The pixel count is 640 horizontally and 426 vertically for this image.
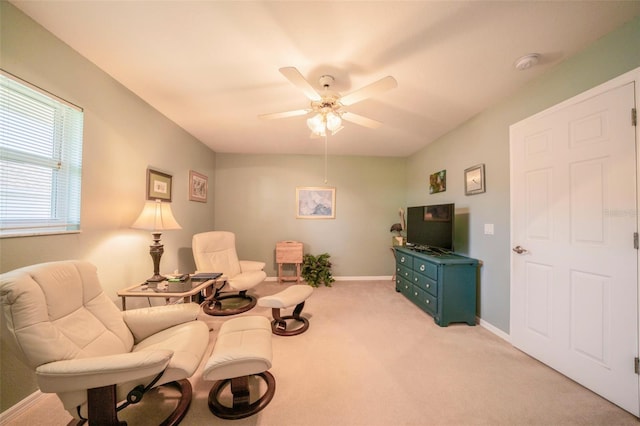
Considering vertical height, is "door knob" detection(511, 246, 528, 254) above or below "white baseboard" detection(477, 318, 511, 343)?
above

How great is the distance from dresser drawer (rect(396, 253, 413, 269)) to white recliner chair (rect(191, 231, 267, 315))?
2084 mm

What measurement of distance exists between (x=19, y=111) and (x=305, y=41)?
1864 mm

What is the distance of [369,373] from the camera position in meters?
1.67

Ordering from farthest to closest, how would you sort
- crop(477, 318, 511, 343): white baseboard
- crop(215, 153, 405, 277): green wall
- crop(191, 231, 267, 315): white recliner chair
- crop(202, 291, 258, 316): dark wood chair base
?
crop(215, 153, 405, 277): green wall, crop(191, 231, 267, 315): white recliner chair, crop(202, 291, 258, 316): dark wood chair base, crop(477, 318, 511, 343): white baseboard

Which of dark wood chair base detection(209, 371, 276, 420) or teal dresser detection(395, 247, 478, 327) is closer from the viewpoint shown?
dark wood chair base detection(209, 371, 276, 420)

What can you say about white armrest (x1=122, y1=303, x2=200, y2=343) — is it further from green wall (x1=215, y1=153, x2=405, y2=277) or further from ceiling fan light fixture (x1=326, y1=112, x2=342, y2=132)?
green wall (x1=215, y1=153, x2=405, y2=277)

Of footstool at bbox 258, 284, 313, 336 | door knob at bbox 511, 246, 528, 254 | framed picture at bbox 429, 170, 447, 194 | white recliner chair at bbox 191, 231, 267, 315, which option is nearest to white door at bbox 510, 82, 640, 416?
door knob at bbox 511, 246, 528, 254

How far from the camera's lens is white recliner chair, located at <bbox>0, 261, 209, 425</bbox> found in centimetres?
95

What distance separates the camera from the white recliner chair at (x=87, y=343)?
948 mm

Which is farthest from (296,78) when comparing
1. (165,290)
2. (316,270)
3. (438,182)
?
(316,270)

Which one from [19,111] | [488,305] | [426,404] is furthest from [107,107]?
[488,305]

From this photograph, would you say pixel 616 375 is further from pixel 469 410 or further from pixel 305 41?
pixel 305 41

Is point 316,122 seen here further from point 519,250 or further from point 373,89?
point 519,250

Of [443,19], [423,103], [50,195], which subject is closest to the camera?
[443,19]
